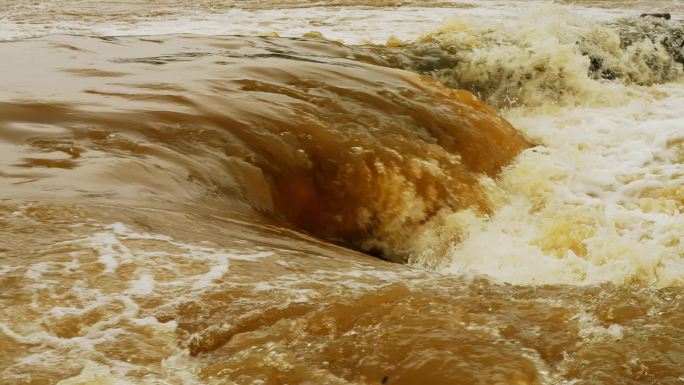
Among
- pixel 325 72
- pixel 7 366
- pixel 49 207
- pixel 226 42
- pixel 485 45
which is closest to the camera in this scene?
pixel 7 366

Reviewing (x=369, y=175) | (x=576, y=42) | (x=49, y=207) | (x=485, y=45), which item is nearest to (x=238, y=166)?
(x=369, y=175)

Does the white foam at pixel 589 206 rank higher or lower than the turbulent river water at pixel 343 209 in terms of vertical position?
lower

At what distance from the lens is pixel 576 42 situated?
8.58 meters

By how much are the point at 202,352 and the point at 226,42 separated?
5.45m

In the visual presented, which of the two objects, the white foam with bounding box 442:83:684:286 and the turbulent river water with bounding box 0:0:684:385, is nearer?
the turbulent river water with bounding box 0:0:684:385

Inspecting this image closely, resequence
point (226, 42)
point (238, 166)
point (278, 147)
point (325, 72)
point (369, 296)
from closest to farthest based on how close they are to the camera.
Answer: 1. point (369, 296)
2. point (238, 166)
3. point (278, 147)
4. point (325, 72)
5. point (226, 42)

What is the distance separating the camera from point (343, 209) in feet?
14.3

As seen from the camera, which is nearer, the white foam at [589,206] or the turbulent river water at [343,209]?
the turbulent river water at [343,209]

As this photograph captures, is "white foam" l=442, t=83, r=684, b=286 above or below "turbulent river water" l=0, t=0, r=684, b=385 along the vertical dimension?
below

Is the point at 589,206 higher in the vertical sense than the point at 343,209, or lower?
lower

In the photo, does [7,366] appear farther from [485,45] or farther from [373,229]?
[485,45]

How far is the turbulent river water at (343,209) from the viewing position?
7.22 ft

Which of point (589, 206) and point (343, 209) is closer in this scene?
point (343, 209)

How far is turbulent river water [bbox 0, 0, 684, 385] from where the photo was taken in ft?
7.22
